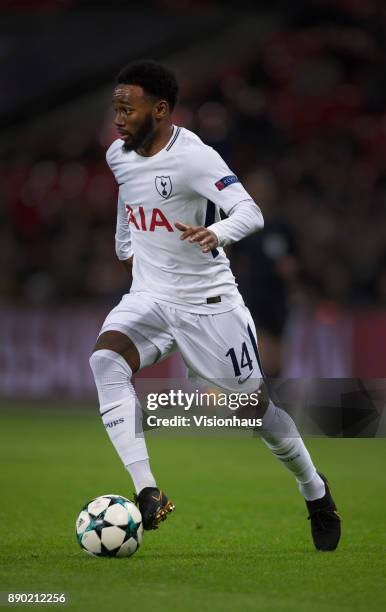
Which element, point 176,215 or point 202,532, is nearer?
point 176,215

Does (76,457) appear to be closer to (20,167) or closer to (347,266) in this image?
(347,266)

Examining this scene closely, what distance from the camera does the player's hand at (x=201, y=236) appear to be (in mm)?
5727

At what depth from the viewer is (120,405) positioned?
5.99 m

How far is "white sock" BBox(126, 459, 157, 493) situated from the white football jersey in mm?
847

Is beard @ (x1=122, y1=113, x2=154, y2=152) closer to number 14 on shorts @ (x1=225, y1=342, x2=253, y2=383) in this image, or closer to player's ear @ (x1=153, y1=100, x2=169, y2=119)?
player's ear @ (x1=153, y1=100, x2=169, y2=119)

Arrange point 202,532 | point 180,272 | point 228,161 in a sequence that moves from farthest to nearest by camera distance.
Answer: point 228,161, point 202,532, point 180,272

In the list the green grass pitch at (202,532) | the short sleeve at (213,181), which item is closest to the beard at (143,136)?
the short sleeve at (213,181)

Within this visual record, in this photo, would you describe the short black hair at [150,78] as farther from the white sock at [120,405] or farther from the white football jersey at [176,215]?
the white sock at [120,405]

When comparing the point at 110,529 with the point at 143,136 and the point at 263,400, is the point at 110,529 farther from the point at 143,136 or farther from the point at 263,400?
the point at 143,136

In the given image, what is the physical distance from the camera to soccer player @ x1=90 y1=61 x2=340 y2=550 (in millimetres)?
6164

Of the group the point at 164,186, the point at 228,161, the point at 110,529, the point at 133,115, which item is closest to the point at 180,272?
the point at 164,186

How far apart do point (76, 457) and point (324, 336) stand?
5190 mm

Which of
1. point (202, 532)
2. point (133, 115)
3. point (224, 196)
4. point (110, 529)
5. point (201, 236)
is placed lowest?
point (202, 532)

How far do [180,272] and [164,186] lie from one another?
17.4 inches
